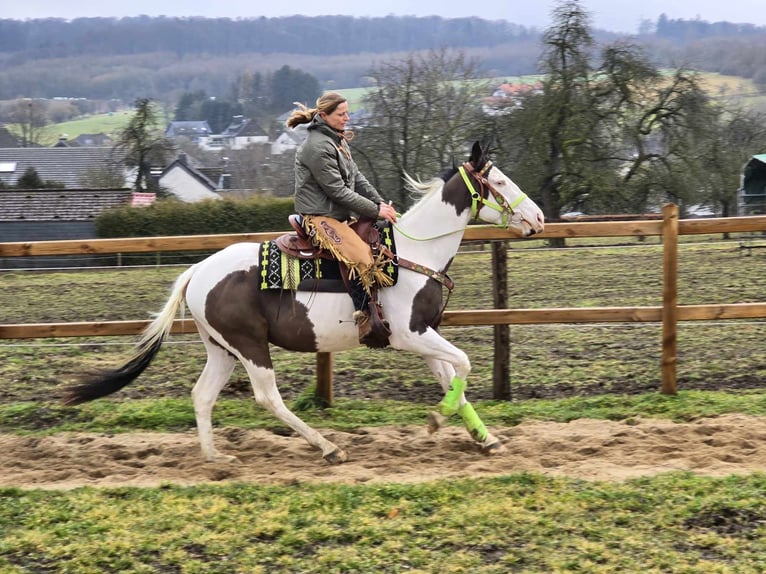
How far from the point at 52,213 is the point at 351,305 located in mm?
24846

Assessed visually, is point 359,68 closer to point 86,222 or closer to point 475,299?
point 86,222

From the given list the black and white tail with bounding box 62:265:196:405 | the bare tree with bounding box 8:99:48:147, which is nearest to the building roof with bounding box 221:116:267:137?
the bare tree with bounding box 8:99:48:147

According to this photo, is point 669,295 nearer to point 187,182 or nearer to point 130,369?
point 130,369

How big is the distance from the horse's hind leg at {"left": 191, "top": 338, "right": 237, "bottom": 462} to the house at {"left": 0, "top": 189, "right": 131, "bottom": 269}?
21.6 metres

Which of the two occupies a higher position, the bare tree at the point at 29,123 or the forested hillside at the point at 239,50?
the forested hillside at the point at 239,50

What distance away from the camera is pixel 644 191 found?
2800 centimetres

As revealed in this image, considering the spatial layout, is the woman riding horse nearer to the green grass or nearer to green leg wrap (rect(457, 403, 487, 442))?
green leg wrap (rect(457, 403, 487, 442))

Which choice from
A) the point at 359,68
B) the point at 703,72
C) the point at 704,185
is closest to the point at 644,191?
the point at 704,185

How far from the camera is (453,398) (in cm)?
581

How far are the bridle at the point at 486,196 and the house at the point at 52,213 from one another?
22.4m

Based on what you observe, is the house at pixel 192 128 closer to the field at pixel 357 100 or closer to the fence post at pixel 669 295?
the field at pixel 357 100

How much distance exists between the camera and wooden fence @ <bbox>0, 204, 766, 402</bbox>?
279 inches

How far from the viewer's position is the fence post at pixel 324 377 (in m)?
7.41

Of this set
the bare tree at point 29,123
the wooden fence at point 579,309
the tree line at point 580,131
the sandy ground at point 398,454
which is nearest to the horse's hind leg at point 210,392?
the sandy ground at point 398,454
